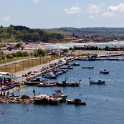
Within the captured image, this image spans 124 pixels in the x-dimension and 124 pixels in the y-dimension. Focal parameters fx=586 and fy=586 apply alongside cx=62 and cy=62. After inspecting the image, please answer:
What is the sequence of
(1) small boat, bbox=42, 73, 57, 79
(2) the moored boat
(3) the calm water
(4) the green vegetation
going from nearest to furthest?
1. (3) the calm water
2. (2) the moored boat
3. (1) small boat, bbox=42, 73, 57, 79
4. (4) the green vegetation

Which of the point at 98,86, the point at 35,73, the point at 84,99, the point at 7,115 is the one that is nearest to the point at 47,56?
the point at 35,73

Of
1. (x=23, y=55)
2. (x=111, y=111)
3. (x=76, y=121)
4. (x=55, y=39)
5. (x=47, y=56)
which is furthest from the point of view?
(x=55, y=39)

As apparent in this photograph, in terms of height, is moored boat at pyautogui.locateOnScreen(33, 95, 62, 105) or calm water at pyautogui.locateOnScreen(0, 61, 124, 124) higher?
moored boat at pyautogui.locateOnScreen(33, 95, 62, 105)

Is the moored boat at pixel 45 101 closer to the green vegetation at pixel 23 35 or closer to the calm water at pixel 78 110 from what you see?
the calm water at pixel 78 110

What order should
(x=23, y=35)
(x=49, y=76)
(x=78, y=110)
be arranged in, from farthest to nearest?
1. (x=23, y=35)
2. (x=49, y=76)
3. (x=78, y=110)

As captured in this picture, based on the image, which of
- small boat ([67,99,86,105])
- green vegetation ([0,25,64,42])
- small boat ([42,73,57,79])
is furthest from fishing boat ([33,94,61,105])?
green vegetation ([0,25,64,42])

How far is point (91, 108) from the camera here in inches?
1832

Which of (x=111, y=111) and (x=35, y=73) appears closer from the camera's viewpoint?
(x=111, y=111)

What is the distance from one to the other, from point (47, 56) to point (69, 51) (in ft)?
55.7

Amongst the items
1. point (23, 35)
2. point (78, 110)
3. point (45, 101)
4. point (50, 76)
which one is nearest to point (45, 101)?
point (45, 101)

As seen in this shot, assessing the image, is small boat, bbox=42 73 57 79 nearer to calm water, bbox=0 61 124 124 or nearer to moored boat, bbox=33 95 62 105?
calm water, bbox=0 61 124 124

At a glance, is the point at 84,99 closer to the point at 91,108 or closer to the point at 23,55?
the point at 91,108

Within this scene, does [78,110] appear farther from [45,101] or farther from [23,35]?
[23,35]

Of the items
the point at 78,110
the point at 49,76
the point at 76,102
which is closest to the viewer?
the point at 78,110
